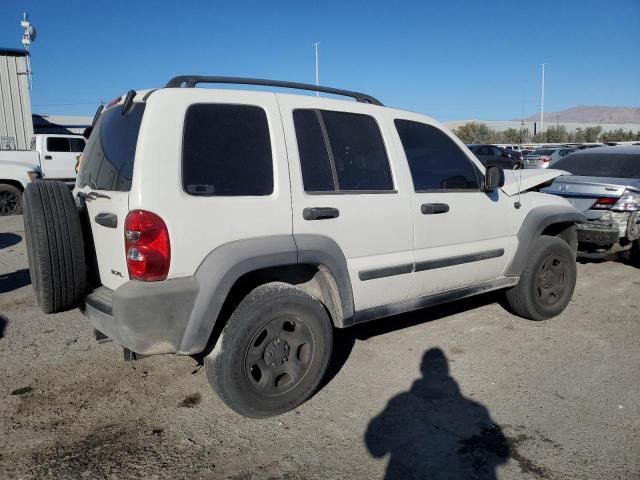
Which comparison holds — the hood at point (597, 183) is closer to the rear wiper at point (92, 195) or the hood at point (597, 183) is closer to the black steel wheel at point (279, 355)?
the black steel wheel at point (279, 355)

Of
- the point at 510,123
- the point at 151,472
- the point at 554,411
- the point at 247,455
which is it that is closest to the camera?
the point at 151,472

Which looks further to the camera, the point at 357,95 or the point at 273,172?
the point at 357,95

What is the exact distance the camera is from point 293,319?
3072 millimetres

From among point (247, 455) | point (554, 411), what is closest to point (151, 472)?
point (247, 455)

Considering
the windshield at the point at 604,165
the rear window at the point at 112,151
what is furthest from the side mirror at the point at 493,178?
the windshield at the point at 604,165

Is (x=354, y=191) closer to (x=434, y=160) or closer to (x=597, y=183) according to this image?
(x=434, y=160)

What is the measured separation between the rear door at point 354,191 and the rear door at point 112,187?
0.93 metres

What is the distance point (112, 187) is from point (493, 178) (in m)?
2.79

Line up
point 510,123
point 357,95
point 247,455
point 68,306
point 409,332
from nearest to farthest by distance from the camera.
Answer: point 247,455
point 68,306
point 357,95
point 409,332
point 510,123

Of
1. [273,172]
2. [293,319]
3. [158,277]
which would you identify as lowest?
[293,319]

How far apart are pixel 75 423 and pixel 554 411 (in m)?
2.98

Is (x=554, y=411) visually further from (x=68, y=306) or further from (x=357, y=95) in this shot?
(x=68, y=306)

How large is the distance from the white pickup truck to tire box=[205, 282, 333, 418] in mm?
9893

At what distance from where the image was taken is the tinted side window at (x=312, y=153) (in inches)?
124
